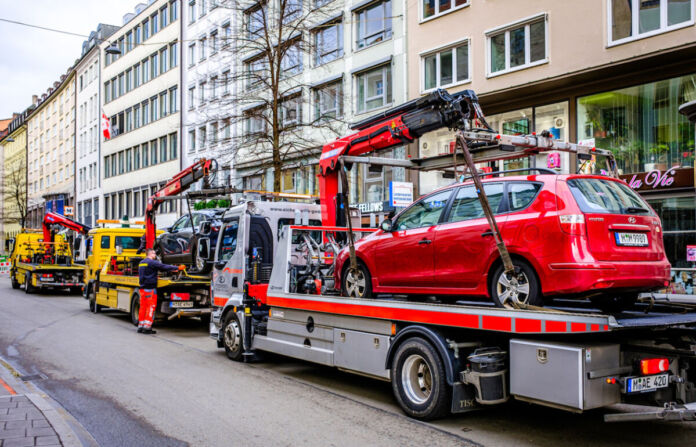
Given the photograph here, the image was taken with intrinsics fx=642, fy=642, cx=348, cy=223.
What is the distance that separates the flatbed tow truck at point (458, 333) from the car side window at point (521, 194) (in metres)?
0.54

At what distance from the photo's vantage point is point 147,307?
45.4ft

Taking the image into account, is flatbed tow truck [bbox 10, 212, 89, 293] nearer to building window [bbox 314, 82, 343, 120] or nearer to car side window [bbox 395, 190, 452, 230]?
building window [bbox 314, 82, 343, 120]

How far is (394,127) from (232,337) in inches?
172

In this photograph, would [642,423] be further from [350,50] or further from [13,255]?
[13,255]

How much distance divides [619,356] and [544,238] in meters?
1.32

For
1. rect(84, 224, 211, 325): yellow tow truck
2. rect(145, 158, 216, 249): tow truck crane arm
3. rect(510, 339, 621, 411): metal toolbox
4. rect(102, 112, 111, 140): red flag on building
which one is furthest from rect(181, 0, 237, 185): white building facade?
rect(510, 339, 621, 411): metal toolbox

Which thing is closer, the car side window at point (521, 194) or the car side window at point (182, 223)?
the car side window at point (521, 194)

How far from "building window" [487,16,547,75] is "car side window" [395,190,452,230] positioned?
12.2 metres

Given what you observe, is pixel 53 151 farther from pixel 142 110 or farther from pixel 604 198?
pixel 604 198

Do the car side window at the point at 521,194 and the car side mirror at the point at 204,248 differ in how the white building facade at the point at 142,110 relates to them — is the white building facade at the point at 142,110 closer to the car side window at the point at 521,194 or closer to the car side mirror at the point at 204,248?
the car side mirror at the point at 204,248

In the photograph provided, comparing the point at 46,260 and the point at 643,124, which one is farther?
the point at 46,260

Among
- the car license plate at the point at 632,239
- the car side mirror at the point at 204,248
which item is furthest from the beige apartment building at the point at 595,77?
the car license plate at the point at 632,239

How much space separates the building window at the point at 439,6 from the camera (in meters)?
21.2

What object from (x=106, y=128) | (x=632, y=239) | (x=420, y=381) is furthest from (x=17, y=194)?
(x=632, y=239)
